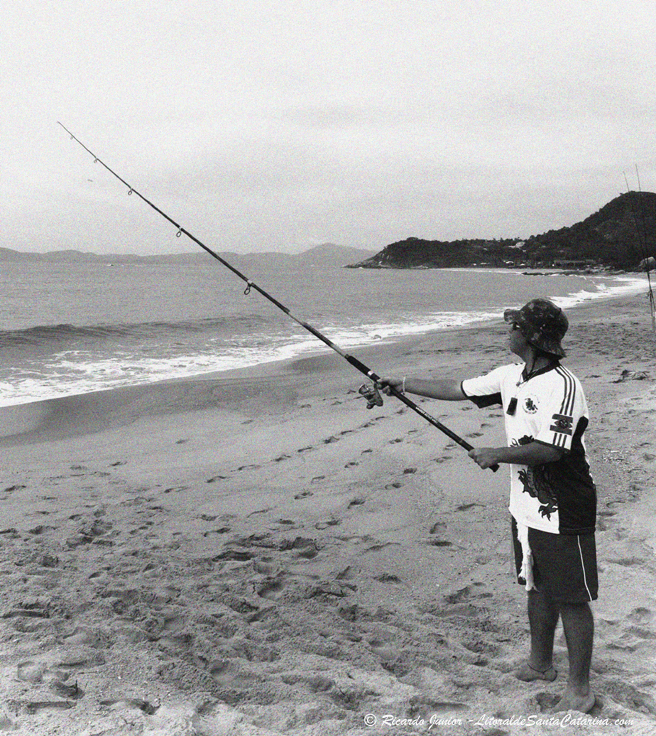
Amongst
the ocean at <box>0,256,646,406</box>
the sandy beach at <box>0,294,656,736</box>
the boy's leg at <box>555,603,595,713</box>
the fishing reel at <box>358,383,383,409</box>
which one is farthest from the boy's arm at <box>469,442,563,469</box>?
the ocean at <box>0,256,646,406</box>

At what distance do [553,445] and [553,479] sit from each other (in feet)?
0.64

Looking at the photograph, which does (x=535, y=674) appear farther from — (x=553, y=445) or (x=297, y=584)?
(x=297, y=584)

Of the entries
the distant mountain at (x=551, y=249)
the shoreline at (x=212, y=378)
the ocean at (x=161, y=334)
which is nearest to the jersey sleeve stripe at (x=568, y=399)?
the shoreline at (x=212, y=378)

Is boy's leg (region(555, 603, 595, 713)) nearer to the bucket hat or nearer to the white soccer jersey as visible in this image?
the white soccer jersey

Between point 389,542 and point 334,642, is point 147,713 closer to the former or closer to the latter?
point 334,642

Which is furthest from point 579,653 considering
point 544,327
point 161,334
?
point 161,334

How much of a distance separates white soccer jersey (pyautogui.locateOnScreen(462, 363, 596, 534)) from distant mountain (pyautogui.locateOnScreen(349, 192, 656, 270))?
6223 cm

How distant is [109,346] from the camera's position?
16.3 m

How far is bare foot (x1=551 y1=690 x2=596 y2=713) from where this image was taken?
2.51 m

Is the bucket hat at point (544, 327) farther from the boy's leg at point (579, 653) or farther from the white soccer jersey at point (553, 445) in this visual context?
the boy's leg at point (579, 653)

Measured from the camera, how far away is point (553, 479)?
98.0 inches

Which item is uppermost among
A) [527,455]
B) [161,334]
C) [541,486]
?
[161,334]

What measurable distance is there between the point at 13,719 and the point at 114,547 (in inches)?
69.1

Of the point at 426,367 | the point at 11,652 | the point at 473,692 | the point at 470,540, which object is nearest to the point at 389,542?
the point at 470,540
